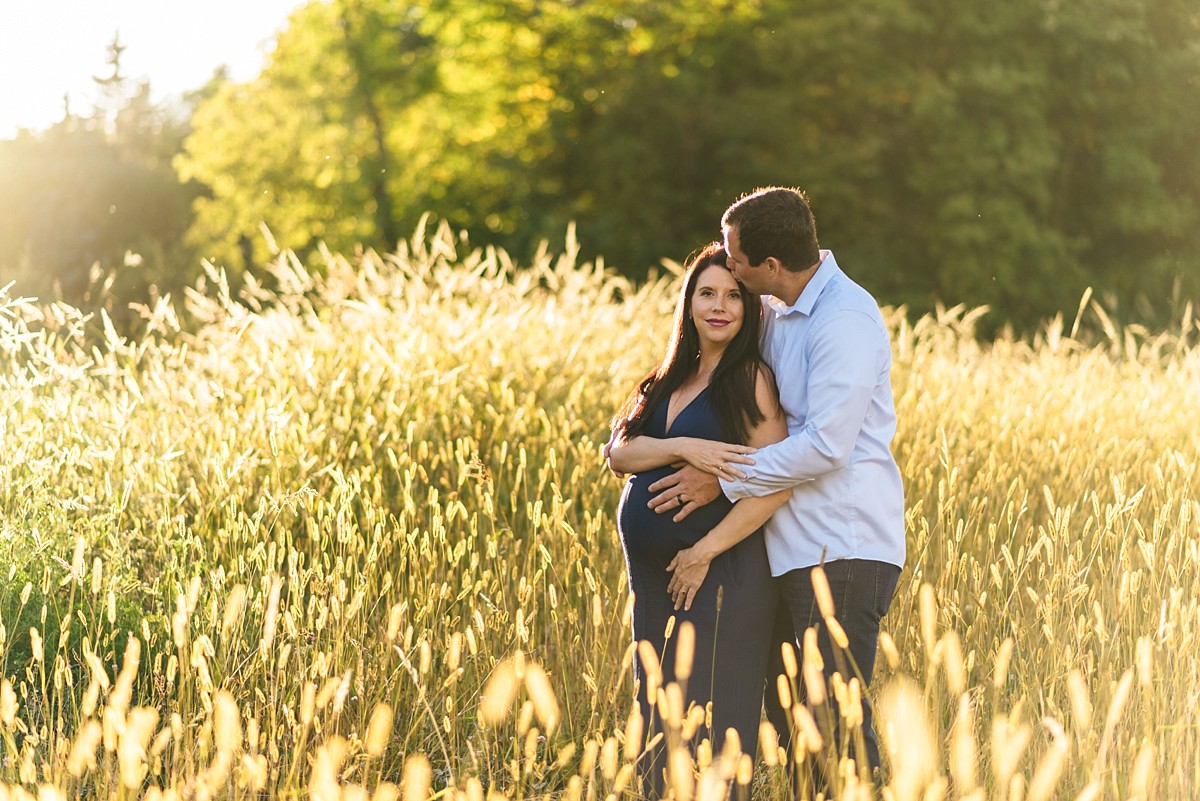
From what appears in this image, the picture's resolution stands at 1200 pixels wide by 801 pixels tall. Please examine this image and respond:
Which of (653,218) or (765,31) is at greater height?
(765,31)

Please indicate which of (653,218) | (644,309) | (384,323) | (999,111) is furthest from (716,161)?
(384,323)

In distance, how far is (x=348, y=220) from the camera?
21609 mm

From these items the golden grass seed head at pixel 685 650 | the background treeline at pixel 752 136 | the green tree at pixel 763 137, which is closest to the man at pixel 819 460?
the golden grass seed head at pixel 685 650

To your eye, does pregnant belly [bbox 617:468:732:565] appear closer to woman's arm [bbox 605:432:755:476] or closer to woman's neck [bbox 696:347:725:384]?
woman's arm [bbox 605:432:755:476]

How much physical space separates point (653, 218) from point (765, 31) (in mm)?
4923

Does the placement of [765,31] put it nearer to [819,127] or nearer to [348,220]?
[819,127]

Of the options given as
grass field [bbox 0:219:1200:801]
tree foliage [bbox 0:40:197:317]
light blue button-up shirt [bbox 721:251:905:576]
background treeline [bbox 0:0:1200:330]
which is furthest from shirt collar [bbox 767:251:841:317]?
tree foliage [bbox 0:40:197:317]

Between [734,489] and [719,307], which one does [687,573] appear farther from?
[719,307]

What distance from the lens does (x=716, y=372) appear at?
2.95 m

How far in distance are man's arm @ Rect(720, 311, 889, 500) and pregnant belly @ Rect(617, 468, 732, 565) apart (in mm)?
137

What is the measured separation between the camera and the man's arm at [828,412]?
8.89 ft

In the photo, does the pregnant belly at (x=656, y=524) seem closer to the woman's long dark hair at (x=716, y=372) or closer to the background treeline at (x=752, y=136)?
the woman's long dark hair at (x=716, y=372)

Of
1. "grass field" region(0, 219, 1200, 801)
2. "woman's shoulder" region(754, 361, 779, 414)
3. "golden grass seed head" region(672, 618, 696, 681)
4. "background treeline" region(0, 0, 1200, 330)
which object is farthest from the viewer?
"background treeline" region(0, 0, 1200, 330)

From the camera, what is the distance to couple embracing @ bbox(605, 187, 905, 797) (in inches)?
109
